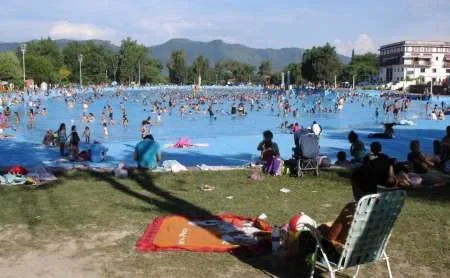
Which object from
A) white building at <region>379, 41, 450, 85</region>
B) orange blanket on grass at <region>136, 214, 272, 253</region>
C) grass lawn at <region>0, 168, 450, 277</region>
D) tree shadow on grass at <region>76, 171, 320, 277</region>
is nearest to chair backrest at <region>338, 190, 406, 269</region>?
grass lawn at <region>0, 168, 450, 277</region>

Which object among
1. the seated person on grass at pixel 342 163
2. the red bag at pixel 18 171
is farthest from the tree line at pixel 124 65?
the seated person on grass at pixel 342 163

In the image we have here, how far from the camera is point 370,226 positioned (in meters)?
4.25

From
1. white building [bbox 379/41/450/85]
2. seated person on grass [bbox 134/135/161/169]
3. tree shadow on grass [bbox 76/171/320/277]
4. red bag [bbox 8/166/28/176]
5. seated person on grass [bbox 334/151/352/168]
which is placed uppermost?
white building [bbox 379/41/450/85]

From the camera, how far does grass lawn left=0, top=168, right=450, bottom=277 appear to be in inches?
197

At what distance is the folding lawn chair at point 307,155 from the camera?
9.93 metres

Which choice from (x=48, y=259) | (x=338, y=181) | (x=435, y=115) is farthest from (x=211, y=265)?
(x=435, y=115)

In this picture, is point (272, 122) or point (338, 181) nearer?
point (338, 181)

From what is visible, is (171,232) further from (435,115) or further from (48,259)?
(435,115)

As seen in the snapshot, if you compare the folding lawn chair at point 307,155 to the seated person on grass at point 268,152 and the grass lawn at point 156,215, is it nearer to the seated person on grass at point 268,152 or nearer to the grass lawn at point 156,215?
the grass lawn at point 156,215

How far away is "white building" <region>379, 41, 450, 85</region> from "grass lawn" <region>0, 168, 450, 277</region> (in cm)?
8619

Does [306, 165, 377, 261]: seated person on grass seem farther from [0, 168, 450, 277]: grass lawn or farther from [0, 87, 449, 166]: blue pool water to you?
[0, 87, 449, 166]: blue pool water

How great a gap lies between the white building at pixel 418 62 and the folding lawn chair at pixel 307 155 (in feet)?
278

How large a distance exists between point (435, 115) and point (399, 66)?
226ft

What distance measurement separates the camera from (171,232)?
6094 mm
